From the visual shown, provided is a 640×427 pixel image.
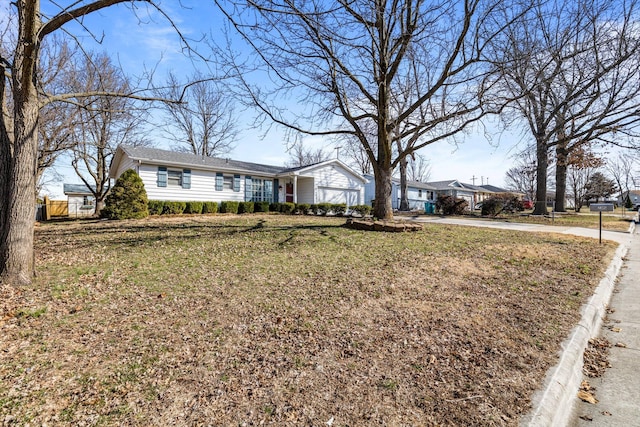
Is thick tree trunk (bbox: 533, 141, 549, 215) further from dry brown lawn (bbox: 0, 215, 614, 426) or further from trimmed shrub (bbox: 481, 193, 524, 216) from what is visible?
dry brown lawn (bbox: 0, 215, 614, 426)

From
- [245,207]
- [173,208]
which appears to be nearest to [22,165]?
[173,208]

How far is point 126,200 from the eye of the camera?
12.8m

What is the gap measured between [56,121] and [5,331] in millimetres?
15879

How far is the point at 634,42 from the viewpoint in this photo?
41.1 feet

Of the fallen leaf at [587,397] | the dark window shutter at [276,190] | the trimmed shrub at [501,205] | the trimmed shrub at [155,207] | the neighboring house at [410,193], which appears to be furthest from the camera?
the neighboring house at [410,193]

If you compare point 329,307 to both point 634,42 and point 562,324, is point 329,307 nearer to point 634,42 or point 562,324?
point 562,324

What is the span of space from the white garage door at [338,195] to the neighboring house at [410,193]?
5335 mm

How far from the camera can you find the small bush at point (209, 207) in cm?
1667


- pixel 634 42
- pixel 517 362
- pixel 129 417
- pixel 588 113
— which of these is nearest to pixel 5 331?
pixel 129 417

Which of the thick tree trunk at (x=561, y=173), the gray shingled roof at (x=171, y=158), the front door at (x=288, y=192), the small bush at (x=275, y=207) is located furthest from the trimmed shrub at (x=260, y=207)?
the thick tree trunk at (x=561, y=173)

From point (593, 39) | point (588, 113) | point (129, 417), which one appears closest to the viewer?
point (129, 417)

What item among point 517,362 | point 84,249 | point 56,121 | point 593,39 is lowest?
point 517,362

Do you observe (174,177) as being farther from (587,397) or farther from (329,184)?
(587,397)

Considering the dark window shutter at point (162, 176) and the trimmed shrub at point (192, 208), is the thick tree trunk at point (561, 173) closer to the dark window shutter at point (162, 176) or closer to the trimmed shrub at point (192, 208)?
the trimmed shrub at point (192, 208)
